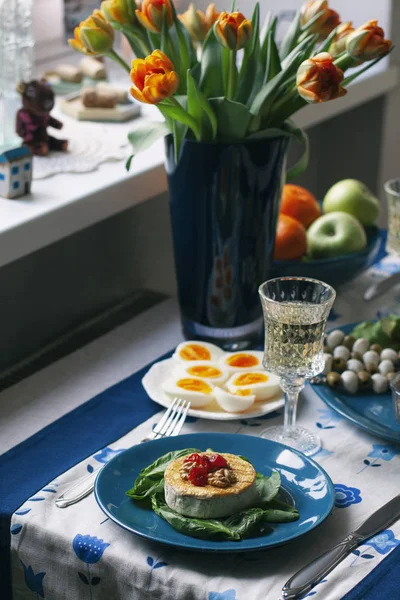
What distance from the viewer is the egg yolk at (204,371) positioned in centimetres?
111

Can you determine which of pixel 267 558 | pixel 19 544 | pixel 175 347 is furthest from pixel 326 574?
pixel 175 347

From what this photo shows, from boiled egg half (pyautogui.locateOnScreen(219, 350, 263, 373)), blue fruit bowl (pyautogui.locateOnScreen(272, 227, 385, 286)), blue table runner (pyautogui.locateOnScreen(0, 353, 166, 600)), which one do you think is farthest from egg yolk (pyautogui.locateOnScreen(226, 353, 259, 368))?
blue fruit bowl (pyautogui.locateOnScreen(272, 227, 385, 286))

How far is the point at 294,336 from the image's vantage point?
0.96 m

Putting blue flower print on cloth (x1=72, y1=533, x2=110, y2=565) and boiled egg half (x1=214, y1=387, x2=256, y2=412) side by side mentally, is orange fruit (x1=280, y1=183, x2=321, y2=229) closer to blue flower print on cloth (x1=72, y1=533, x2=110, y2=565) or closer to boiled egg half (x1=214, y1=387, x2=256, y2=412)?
boiled egg half (x1=214, y1=387, x2=256, y2=412)

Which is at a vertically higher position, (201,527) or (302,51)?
(302,51)

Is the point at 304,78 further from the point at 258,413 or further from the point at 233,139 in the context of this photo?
the point at 258,413

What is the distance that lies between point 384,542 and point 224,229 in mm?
472

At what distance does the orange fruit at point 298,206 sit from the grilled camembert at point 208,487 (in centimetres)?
65

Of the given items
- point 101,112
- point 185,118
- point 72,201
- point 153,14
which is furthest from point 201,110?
point 101,112

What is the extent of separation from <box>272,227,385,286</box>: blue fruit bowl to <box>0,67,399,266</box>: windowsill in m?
0.25

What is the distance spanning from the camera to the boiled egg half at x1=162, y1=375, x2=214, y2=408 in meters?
1.06

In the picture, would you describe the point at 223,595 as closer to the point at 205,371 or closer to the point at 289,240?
the point at 205,371

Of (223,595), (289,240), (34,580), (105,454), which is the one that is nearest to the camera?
(223,595)

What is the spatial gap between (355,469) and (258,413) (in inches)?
5.5
